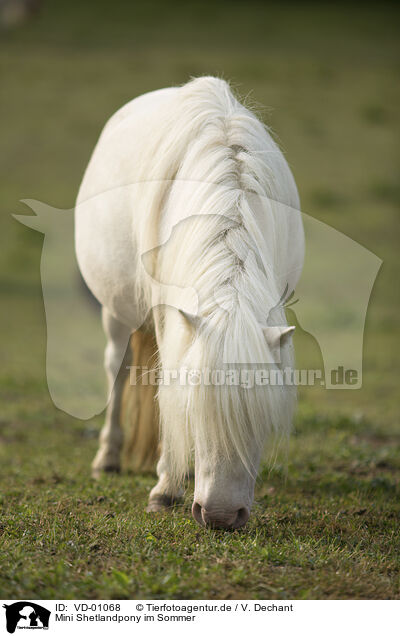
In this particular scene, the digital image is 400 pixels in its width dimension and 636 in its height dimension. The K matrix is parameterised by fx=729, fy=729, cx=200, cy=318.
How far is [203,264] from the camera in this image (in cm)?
279

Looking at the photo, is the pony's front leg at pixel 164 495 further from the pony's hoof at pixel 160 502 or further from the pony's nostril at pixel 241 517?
the pony's nostril at pixel 241 517

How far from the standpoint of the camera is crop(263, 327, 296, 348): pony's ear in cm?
259

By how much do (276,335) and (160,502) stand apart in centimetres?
124

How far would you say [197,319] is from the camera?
2.60 meters

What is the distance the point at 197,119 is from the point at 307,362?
5.41 m

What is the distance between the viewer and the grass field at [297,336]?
264cm
